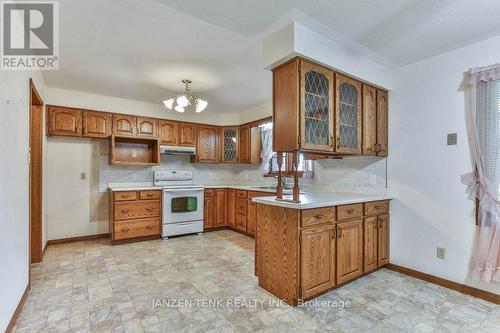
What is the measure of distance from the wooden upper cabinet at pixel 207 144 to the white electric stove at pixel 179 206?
2.13 ft

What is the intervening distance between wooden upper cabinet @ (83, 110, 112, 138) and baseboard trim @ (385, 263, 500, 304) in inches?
182

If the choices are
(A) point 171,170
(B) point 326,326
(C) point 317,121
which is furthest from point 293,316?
(A) point 171,170

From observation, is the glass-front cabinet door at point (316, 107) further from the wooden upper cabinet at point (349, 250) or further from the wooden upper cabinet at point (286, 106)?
the wooden upper cabinet at point (349, 250)

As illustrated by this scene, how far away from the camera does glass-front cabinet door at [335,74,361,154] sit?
2.59m

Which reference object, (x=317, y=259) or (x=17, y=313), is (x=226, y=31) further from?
(x=17, y=313)

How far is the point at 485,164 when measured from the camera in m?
2.36

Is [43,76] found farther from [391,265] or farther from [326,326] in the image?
[391,265]

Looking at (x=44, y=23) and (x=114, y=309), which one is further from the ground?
(x=44, y=23)

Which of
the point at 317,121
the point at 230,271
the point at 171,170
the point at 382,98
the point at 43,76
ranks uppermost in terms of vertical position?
the point at 43,76

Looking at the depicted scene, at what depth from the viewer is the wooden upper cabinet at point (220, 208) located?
16.5ft

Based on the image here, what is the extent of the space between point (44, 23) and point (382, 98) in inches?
140

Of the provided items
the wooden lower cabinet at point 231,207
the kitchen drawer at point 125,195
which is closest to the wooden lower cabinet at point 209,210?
the wooden lower cabinet at point 231,207

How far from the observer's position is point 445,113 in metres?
2.66

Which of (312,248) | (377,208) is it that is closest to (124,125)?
(312,248)
